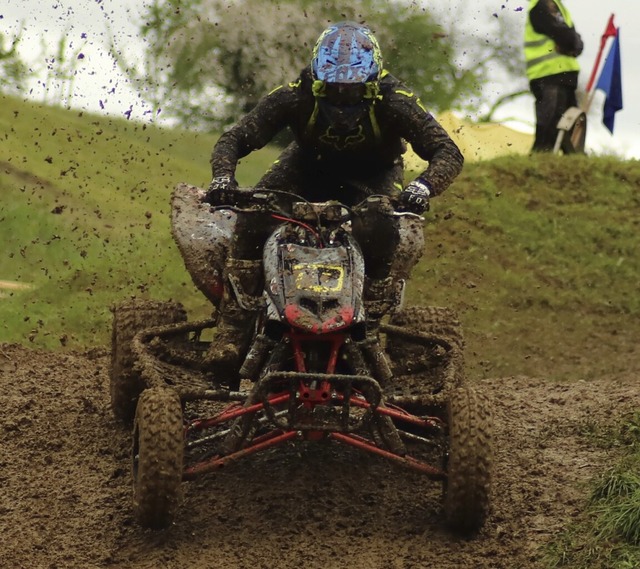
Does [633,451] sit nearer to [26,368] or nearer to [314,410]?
[314,410]

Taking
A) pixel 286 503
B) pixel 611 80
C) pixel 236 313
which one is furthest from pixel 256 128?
pixel 611 80

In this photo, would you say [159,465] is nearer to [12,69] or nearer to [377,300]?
[377,300]

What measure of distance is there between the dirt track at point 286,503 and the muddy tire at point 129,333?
24cm

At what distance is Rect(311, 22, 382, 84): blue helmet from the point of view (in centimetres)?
734

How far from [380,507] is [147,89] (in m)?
17.9

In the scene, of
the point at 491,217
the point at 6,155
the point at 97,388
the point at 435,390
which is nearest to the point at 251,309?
the point at 435,390

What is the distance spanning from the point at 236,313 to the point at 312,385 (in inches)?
34.9

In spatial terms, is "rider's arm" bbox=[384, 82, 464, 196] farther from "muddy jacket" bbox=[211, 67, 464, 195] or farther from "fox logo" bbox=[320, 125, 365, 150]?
"fox logo" bbox=[320, 125, 365, 150]

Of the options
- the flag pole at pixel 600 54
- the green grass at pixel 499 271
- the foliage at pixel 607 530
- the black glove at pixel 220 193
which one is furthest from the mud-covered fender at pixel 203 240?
the flag pole at pixel 600 54

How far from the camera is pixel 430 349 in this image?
25.9 ft

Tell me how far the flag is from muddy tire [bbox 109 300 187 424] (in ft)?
41.0

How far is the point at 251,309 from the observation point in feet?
23.0

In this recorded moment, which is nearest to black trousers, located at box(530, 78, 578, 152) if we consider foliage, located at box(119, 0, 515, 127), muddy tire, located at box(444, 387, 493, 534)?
foliage, located at box(119, 0, 515, 127)

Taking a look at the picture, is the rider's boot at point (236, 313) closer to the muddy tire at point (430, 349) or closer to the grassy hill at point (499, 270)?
the muddy tire at point (430, 349)
